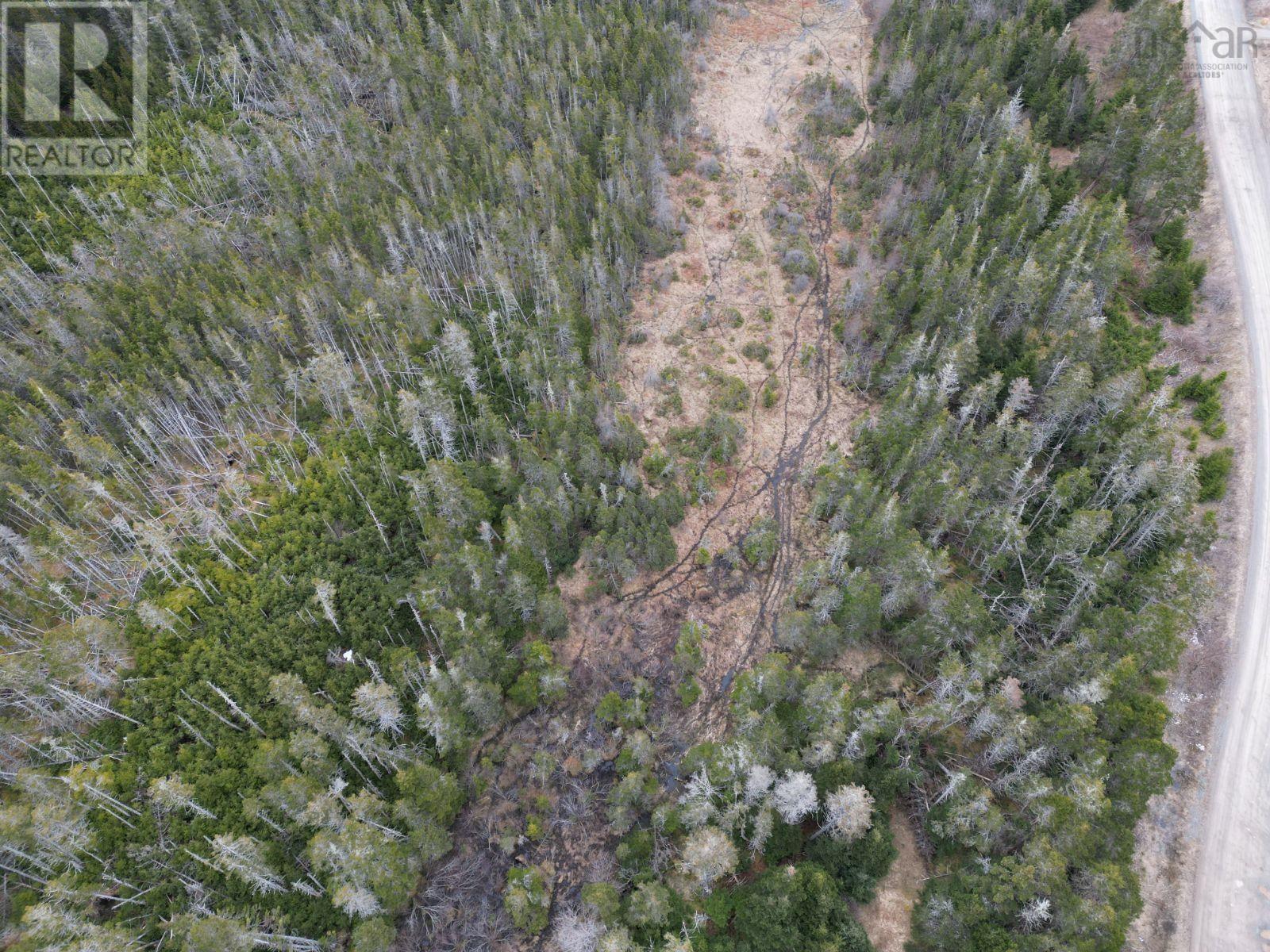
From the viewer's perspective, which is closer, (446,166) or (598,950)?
(598,950)

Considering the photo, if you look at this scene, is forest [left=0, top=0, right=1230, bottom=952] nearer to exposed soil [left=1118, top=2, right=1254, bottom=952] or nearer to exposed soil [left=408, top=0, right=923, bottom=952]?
exposed soil [left=408, top=0, right=923, bottom=952]

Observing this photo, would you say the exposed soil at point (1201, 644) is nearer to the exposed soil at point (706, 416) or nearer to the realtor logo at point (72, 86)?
the exposed soil at point (706, 416)

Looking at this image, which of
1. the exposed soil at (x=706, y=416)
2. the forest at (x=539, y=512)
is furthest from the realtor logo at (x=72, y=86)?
the exposed soil at (x=706, y=416)

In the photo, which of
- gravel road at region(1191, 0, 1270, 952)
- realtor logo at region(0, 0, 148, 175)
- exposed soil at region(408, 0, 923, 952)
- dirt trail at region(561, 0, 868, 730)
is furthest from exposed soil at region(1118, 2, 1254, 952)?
realtor logo at region(0, 0, 148, 175)

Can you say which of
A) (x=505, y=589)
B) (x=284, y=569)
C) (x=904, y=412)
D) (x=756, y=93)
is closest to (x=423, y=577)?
(x=505, y=589)

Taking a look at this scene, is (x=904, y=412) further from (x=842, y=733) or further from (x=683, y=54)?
(x=683, y=54)
